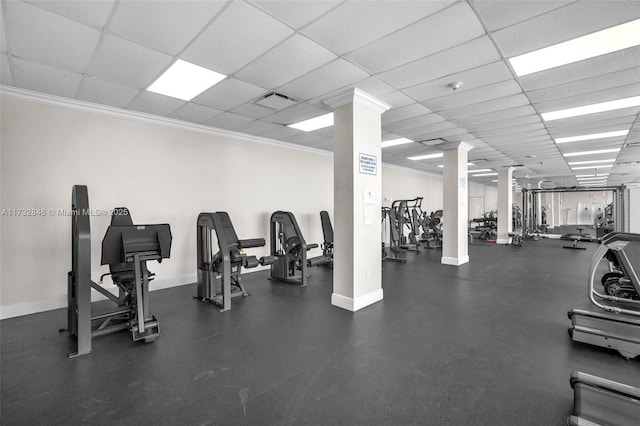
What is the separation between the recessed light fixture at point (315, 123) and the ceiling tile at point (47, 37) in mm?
2902

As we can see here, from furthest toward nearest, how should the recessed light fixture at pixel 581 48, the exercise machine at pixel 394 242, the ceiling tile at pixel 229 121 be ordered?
1. the exercise machine at pixel 394 242
2. the ceiling tile at pixel 229 121
3. the recessed light fixture at pixel 581 48

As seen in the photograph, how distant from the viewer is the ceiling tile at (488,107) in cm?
386

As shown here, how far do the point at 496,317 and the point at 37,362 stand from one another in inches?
188

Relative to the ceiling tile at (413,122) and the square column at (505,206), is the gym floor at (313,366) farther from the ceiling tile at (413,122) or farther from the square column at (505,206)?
the square column at (505,206)

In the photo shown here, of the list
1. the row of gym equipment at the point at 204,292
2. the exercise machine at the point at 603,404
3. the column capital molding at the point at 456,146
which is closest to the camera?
the exercise machine at the point at 603,404

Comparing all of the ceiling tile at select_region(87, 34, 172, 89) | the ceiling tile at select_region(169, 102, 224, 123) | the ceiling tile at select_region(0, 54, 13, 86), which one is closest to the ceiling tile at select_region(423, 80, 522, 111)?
the ceiling tile at select_region(169, 102, 224, 123)

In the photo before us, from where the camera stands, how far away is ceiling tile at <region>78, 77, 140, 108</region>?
11.1ft

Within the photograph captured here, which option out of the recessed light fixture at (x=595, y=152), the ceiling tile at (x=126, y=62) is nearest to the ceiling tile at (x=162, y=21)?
the ceiling tile at (x=126, y=62)

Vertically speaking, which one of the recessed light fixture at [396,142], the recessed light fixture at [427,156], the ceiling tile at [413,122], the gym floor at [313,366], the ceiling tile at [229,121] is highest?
the recessed light fixture at [427,156]

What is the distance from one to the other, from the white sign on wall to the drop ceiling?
2.65 ft

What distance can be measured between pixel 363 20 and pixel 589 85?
3.08 metres

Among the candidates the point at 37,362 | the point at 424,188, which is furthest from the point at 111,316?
the point at 424,188

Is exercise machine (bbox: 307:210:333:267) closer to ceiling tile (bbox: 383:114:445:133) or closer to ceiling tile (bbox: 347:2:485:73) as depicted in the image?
ceiling tile (bbox: 383:114:445:133)

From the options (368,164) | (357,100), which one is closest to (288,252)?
(368,164)
